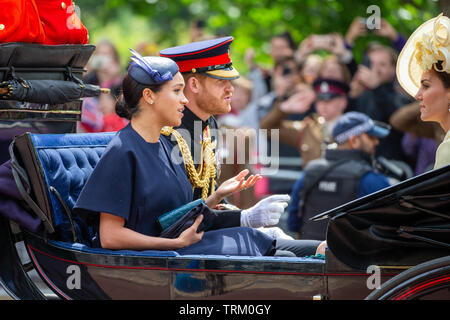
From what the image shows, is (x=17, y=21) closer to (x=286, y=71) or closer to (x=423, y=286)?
(x=423, y=286)

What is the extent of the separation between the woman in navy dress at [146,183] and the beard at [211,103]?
55 cm

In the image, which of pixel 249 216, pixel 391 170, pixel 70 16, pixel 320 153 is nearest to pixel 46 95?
pixel 70 16

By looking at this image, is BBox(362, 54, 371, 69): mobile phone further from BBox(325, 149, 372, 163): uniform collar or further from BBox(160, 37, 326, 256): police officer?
BBox(160, 37, 326, 256): police officer

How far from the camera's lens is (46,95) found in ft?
14.9

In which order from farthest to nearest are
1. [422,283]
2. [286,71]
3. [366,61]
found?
[286,71]
[366,61]
[422,283]

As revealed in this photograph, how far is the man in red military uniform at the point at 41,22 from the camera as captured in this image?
446cm

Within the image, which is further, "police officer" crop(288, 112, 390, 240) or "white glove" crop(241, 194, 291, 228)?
"police officer" crop(288, 112, 390, 240)

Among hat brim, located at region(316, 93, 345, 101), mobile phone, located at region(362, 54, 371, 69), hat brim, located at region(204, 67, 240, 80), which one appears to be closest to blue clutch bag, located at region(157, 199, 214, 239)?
hat brim, located at region(204, 67, 240, 80)

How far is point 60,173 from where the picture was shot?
421cm

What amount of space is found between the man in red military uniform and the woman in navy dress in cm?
76

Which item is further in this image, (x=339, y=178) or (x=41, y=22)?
(x=339, y=178)

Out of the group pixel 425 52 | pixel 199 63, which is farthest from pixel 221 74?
pixel 425 52

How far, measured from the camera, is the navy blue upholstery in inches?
163

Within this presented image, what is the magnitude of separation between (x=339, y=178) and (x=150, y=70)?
2924 mm
